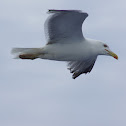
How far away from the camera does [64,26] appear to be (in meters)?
15.7

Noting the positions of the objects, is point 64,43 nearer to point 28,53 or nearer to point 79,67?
point 28,53

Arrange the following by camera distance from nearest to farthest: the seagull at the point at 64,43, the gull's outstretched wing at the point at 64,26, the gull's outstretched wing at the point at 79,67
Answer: the gull's outstretched wing at the point at 64,26
the seagull at the point at 64,43
the gull's outstretched wing at the point at 79,67

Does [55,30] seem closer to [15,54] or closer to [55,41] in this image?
[55,41]

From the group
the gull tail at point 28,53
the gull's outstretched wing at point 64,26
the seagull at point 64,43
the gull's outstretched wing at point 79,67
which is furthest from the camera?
the gull's outstretched wing at point 79,67

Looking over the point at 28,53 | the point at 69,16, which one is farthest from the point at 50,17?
the point at 28,53

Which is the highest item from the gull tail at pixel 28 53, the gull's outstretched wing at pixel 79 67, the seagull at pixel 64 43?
the seagull at pixel 64 43

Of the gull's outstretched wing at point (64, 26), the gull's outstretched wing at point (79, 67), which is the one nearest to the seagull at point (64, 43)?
the gull's outstretched wing at point (64, 26)

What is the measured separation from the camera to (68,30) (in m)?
15.9

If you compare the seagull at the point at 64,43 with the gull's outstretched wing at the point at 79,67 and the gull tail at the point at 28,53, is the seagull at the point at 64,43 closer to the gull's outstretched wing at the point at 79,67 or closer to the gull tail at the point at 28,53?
the gull tail at the point at 28,53

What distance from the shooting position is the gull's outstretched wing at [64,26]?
1508cm

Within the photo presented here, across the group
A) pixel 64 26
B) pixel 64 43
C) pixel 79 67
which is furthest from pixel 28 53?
pixel 79 67

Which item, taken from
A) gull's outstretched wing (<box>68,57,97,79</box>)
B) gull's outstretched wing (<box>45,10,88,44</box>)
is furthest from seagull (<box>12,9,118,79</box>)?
gull's outstretched wing (<box>68,57,97,79</box>)

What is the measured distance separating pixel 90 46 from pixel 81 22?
1213mm

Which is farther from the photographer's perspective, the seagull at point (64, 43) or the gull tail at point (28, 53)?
the gull tail at point (28, 53)
